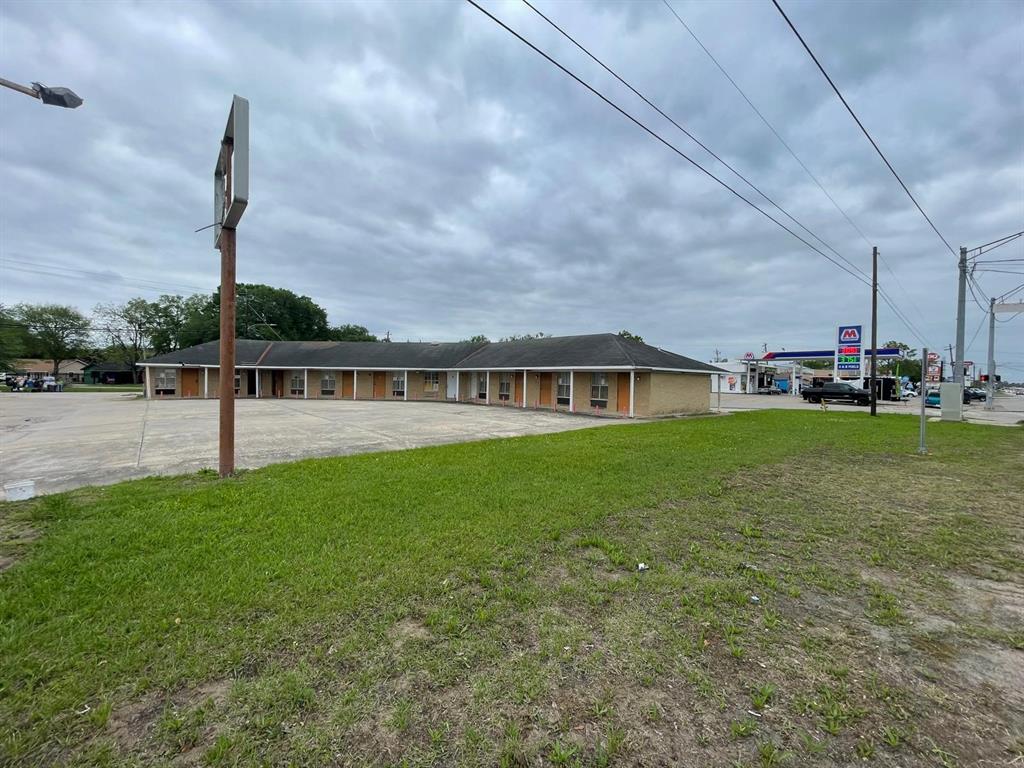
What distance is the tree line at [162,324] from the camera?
185 feet

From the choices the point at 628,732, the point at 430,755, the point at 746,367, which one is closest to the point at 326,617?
the point at 430,755

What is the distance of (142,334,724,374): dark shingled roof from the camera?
74.6 ft

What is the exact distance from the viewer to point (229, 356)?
292 inches

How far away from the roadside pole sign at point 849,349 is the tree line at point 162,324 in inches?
2362

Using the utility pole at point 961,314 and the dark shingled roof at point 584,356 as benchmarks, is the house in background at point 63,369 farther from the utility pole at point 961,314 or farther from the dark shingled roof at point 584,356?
the utility pole at point 961,314

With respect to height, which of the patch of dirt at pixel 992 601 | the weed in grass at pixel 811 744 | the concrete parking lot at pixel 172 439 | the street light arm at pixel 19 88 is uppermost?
the street light arm at pixel 19 88

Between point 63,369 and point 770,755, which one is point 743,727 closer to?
point 770,755

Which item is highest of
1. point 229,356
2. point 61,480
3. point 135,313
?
point 135,313

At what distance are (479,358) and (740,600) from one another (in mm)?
28393

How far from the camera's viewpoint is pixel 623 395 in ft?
70.9

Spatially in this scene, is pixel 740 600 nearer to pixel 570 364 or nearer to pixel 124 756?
pixel 124 756

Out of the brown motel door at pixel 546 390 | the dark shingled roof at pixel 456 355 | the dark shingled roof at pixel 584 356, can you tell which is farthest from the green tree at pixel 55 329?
the brown motel door at pixel 546 390

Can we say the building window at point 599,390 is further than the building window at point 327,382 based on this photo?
No

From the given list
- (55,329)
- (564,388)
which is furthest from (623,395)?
(55,329)
